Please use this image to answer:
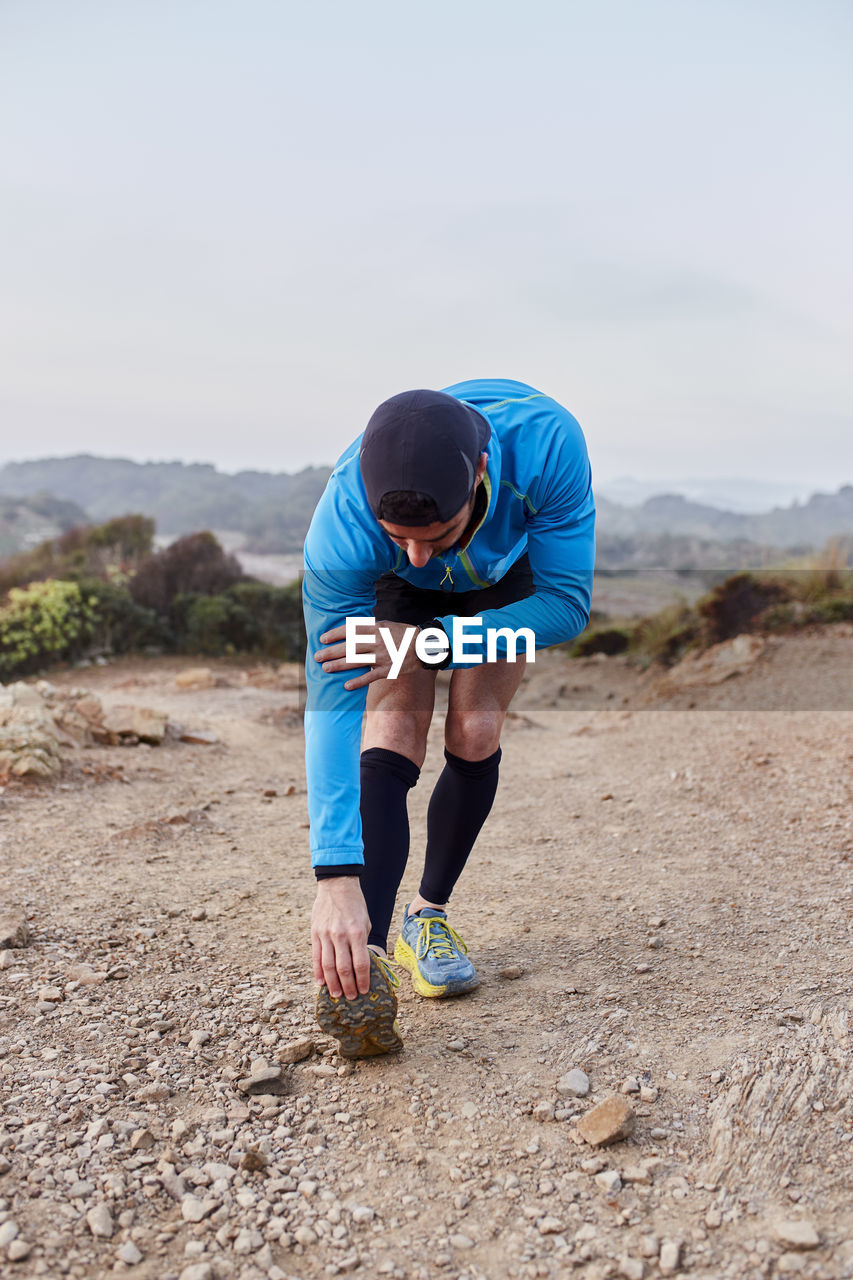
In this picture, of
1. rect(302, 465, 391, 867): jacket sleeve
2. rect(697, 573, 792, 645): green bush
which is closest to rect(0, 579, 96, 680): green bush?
rect(697, 573, 792, 645): green bush

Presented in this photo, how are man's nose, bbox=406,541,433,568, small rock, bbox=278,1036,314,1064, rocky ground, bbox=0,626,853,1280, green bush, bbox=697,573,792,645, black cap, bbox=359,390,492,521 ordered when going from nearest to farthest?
rocky ground, bbox=0,626,853,1280 < black cap, bbox=359,390,492,521 < man's nose, bbox=406,541,433,568 < small rock, bbox=278,1036,314,1064 < green bush, bbox=697,573,792,645

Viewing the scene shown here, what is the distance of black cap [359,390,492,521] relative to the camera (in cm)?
→ 156

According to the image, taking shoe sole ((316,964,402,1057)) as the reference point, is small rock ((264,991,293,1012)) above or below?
below

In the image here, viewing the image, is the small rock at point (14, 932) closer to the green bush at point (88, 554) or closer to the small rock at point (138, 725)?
the small rock at point (138, 725)

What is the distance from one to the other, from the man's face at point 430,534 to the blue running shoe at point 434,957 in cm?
104

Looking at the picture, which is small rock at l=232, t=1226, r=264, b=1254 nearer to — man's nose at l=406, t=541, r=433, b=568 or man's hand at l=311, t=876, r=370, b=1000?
man's hand at l=311, t=876, r=370, b=1000

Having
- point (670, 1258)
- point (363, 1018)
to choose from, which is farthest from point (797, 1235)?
point (363, 1018)

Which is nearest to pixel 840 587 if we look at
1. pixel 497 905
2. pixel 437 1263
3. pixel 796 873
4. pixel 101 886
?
Result: pixel 796 873

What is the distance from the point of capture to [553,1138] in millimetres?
1663

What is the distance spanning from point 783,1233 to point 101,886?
2.24 meters

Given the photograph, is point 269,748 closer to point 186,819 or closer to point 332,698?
point 186,819

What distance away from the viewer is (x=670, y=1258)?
1.37 m

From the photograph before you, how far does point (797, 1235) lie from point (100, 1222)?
1.09 meters

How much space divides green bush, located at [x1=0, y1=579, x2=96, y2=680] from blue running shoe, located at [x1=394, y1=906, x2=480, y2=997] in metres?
7.55
